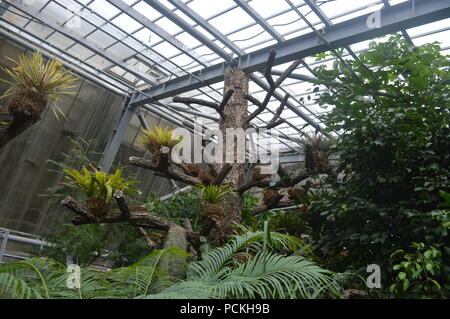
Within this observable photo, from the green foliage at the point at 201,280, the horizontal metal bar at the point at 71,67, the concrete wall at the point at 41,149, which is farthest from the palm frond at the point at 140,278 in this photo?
the horizontal metal bar at the point at 71,67

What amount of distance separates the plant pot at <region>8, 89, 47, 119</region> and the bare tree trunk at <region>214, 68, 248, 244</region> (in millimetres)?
2188

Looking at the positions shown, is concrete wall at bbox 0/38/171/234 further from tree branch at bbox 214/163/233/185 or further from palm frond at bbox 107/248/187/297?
palm frond at bbox 107/248/187/297

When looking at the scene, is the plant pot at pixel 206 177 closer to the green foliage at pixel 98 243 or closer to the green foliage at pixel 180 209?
the green foliage at pixel 180 209

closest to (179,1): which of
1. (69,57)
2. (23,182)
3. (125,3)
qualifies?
(125,3)

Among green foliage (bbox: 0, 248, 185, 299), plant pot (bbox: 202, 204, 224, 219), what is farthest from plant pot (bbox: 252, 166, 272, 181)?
green foliage (bbox: 0, 248, 185, 299)

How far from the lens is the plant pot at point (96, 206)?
3.79 m

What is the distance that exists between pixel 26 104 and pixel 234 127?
2.46 m

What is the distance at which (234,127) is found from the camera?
519 centimetres

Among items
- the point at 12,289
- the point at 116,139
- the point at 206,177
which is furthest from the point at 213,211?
the point at 116,139

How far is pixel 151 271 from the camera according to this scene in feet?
8.77

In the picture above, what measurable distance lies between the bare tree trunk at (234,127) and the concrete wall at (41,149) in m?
4.76

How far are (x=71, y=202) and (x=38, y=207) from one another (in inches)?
243
